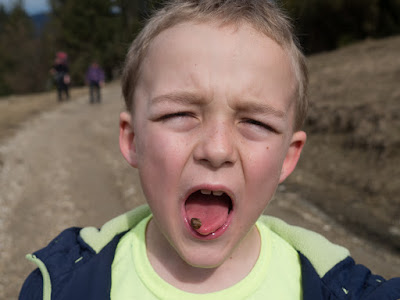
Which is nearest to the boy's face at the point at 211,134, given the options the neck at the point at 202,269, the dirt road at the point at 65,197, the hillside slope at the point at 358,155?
the neck at the point at 202,269

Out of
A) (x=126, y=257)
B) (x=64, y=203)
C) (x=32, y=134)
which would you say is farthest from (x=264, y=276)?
(x=32, y=134)

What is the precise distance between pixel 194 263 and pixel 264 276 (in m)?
0.33

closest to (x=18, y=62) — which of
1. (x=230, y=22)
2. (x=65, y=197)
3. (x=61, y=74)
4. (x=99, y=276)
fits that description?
(x=61, y=74)

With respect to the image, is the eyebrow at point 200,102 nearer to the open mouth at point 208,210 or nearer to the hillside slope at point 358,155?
the open mouth at point 208,210

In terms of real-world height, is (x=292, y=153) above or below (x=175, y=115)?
below

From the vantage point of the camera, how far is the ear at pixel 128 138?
1.75m

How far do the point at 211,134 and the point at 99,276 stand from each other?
0.75 m

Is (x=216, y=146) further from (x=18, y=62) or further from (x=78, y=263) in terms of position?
(x=18, y=62)

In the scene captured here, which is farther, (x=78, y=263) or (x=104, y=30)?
(x=104, y=30)

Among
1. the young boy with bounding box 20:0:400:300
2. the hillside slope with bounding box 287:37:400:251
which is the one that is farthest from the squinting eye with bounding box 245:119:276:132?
the hillside slope with bounding box 287:37:400:251

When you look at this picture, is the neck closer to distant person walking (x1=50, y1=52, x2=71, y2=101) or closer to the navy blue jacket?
the navy blue jacket

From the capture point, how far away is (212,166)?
1372 mm

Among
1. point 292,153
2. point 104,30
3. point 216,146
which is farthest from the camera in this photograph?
point 104,30

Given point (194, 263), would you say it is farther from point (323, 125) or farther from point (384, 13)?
point (384, 13)
